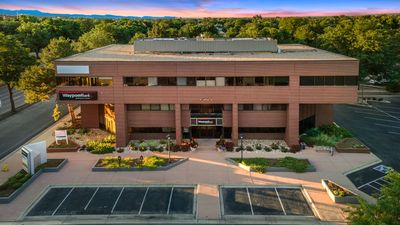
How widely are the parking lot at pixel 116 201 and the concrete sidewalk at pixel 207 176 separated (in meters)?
1.10

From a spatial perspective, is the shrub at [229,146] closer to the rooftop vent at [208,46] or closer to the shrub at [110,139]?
the shrub at [110,139]

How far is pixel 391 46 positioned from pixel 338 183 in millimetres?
58008

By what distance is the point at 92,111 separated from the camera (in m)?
56.3

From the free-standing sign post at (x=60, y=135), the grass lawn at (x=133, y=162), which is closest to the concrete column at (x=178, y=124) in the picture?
the grass lawn at (x=133, y=162)

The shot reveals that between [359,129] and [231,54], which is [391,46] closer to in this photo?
[359,129]

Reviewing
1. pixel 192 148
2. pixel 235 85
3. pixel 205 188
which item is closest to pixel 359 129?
pixel 235 85

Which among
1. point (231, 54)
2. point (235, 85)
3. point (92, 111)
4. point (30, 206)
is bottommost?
point (30, 206)

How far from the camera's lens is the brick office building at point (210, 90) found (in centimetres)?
4709

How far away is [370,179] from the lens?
38.5m

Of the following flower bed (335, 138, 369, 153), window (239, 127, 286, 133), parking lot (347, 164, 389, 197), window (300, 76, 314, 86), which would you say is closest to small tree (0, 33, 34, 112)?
window (239, 127, 286, 133)

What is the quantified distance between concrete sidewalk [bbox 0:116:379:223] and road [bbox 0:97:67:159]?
457cm

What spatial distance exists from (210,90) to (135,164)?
13.0 meters

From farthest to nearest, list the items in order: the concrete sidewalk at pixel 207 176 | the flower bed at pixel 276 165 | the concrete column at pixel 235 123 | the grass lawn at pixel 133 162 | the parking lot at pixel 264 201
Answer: the concrete column at pixel 235 123 → the grass lawn at pixel 133 162 → the flower bed at pixel 276 165 → the concrete sidewalk at pixel 207 176 → the parking lot at pixel 264 201

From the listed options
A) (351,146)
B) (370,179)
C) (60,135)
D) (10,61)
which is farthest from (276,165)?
(10,61)
